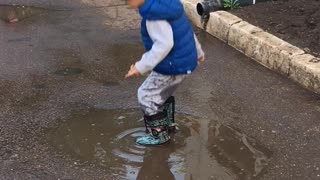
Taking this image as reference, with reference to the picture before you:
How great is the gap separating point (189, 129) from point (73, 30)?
10.4 ft

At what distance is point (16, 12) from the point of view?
7980 millimetres

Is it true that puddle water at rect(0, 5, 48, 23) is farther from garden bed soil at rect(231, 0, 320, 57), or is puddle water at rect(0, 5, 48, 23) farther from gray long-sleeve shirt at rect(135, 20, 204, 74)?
gray long-sleeve shirt at rect(135, 20, 204, 74)

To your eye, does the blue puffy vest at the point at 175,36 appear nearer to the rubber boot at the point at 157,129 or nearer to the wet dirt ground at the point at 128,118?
the rubber boot at the point at 157,129

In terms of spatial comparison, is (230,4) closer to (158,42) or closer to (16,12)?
(16,12)

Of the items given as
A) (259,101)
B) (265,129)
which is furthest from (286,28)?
(265,129)

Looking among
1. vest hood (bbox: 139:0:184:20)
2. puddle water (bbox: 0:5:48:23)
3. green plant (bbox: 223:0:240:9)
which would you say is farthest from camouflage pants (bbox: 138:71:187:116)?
puddle water (bbox: 0:5:48:23)

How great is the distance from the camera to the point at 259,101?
4.93 meters

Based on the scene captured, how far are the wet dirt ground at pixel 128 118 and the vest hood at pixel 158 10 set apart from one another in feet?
3.34

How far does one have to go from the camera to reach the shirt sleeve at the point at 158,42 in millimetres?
3689

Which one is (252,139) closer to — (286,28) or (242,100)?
(242,100)

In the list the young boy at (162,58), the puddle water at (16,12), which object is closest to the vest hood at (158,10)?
the young boy at (162,58)

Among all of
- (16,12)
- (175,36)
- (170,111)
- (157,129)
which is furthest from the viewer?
(16,12)

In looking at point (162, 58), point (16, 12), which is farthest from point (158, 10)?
point (16, 12)

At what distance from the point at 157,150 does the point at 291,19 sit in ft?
10.1
